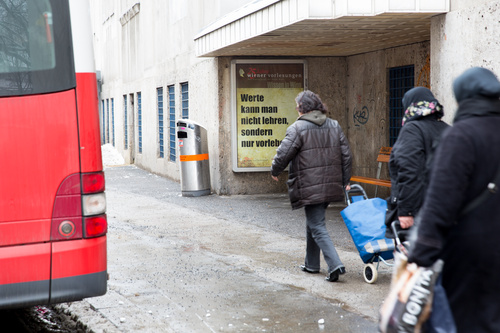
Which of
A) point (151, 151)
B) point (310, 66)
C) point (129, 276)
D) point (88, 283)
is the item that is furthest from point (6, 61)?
point (151, 151)

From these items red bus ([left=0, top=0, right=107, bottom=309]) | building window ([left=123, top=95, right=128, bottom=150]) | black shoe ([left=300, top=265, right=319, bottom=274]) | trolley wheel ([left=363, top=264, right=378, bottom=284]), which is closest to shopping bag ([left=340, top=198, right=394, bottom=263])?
trolley wheel ([left=363, top=264, right=378, bottom=284])

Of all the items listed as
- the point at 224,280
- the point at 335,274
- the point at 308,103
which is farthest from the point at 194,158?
the point at 335,274

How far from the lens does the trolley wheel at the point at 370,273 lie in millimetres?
6363

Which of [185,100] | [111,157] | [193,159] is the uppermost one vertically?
[185,100]

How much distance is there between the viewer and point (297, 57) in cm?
1362

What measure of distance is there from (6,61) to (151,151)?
1702 cm

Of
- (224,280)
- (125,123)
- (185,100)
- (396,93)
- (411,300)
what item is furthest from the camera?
(125,123)

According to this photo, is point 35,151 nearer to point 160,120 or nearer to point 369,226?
point 369,226

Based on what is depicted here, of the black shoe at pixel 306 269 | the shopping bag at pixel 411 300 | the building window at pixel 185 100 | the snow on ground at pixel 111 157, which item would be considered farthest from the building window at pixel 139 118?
the shopping bag at pixel 411 300

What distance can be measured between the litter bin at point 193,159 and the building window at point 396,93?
3.80 m

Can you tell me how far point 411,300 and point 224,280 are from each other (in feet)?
13.3

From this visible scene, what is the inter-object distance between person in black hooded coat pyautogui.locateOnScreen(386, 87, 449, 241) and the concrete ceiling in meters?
3.84

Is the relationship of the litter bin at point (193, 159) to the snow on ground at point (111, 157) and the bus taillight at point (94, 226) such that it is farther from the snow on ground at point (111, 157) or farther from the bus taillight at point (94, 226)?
the snow on ground at point (111, 157)

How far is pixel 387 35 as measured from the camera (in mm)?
10398
